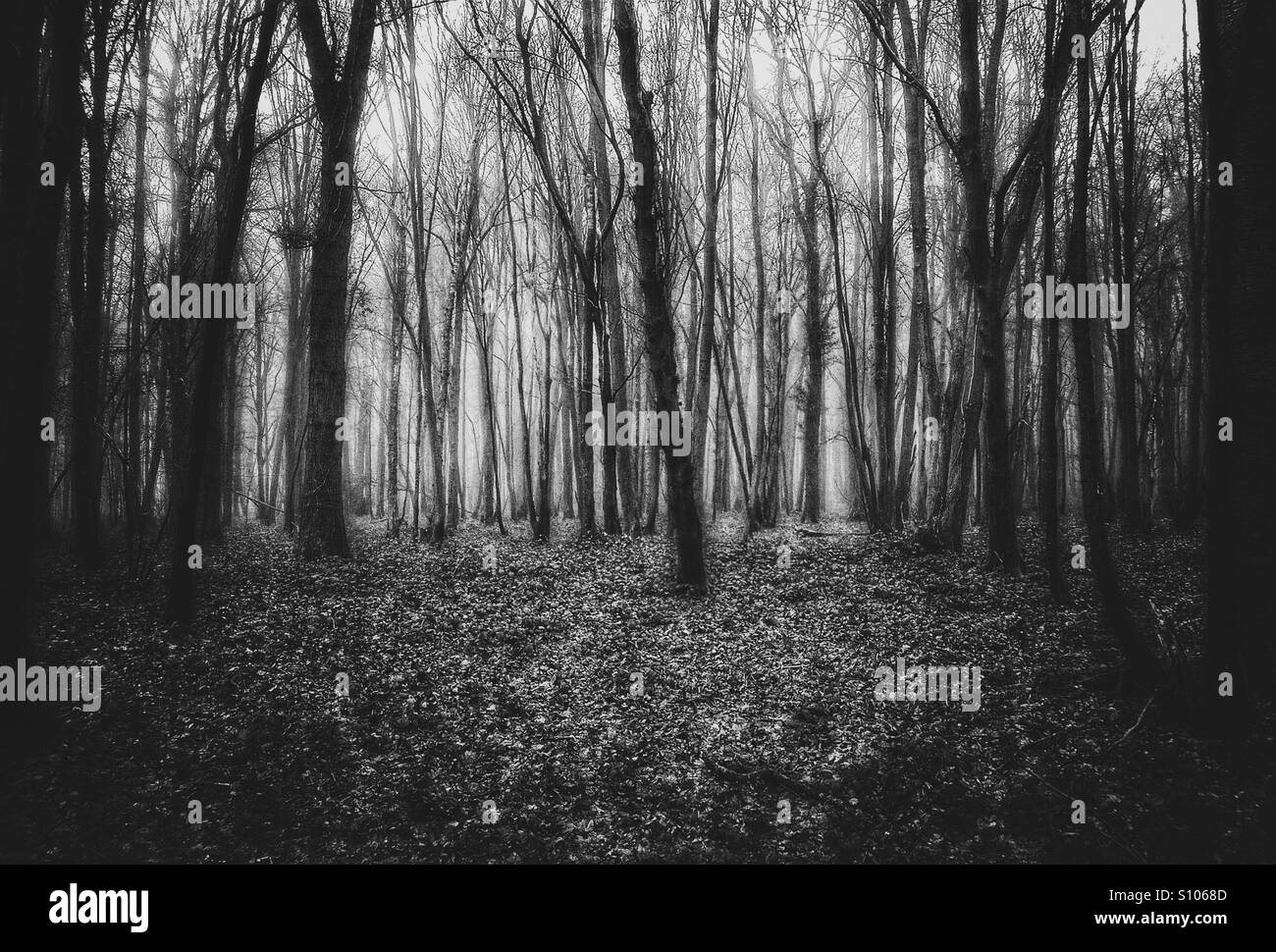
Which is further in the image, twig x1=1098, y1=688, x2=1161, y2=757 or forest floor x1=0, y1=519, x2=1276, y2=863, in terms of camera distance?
twig x1=1098, y1=688, x2=1161, y2=757

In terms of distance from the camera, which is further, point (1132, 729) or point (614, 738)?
point (614, 738)

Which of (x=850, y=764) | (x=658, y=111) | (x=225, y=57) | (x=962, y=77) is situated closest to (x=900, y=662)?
(x=850, y=764)

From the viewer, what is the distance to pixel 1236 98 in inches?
149

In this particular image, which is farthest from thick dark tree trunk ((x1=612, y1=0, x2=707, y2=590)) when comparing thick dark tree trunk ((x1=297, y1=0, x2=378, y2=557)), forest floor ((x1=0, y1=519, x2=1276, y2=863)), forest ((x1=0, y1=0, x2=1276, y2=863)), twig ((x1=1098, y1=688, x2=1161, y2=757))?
twig ((x1=1098, y1=688, x2=1161, y2=757))

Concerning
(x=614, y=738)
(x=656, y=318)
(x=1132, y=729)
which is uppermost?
(x=656, y=318)

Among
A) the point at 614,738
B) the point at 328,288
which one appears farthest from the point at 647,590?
the point at 328,288

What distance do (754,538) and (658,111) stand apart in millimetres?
6965

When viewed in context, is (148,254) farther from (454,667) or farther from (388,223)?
(454,667)

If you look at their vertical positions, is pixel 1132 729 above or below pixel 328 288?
below

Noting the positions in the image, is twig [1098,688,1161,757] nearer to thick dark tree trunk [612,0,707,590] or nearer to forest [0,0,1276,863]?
forest [0,0,1276,863]

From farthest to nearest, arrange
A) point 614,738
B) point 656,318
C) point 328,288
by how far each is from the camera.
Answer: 1. point 328,288
2. point 656,318
3. point 614,738

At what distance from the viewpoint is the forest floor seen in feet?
11.6

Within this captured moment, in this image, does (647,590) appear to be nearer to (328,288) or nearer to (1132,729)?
(1132,729)

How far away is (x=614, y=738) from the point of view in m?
4.48
